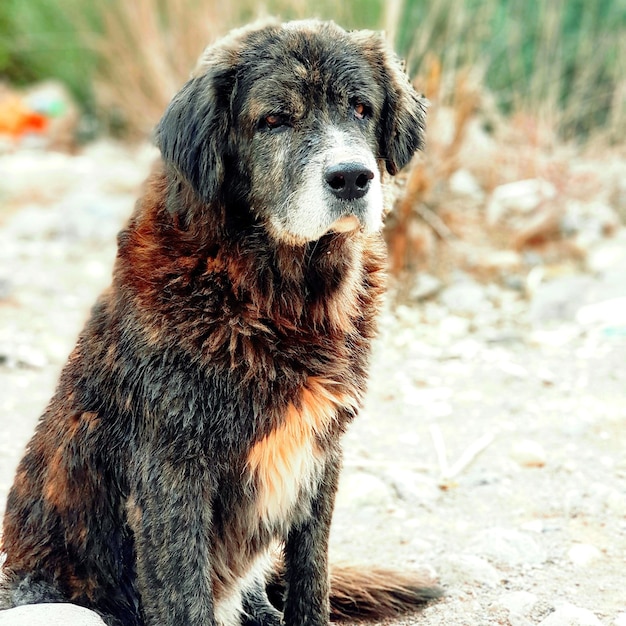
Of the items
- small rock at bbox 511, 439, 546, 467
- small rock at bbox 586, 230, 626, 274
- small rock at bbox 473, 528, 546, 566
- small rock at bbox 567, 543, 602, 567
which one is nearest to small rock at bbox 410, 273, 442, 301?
small rock at bbox 586, 230, 626, 274

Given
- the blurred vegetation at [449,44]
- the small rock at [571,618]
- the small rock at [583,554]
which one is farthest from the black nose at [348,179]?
the blurred vegetation at [449,44]

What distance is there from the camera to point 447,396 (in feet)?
18.4

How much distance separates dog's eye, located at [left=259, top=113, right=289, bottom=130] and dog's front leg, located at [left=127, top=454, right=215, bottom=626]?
108 cm

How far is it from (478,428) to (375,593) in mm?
2037

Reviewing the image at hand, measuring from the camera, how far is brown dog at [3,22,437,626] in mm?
2719

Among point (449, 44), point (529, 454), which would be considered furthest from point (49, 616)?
point (449, 44)

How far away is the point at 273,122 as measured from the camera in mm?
2873

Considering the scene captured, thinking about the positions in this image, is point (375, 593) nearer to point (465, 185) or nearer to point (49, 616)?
point (49, 616)

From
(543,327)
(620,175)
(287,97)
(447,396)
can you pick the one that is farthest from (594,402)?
(620,175)

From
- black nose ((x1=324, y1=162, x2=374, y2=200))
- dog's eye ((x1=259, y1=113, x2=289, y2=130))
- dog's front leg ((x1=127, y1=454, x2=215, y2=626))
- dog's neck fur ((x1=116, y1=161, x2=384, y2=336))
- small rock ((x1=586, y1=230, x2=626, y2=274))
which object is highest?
dog's eye ((x1=259, y1=113, x2=289, y2=130))

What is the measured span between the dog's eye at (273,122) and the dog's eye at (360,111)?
24 centimetres

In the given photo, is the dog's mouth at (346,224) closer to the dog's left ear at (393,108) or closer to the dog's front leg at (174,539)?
the dog's left ear at (393,108)

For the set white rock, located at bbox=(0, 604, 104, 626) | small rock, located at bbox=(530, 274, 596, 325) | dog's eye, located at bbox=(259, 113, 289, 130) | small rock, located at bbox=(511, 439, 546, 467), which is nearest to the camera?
white rock, located at bbox=(0, 604, 104, 626)

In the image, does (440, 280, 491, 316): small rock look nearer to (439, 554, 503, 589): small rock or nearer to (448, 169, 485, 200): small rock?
(448, 169, 485, 200): small rock
